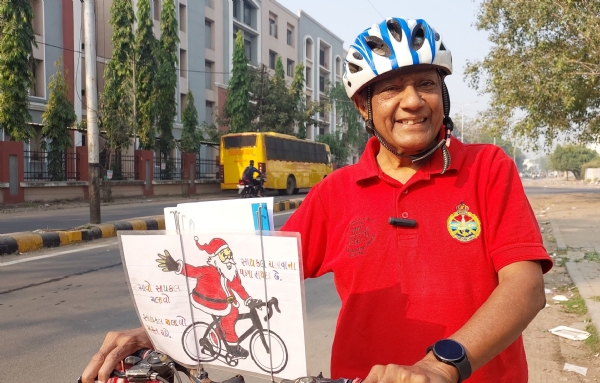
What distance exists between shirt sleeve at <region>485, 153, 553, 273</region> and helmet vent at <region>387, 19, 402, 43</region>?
17.5 inches

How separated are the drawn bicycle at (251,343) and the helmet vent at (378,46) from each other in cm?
79

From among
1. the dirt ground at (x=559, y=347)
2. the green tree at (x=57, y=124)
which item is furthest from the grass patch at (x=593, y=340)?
the green tree at (x=57, y=124)

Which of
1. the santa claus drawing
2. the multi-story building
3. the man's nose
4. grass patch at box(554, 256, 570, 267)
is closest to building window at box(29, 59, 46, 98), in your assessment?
the multi-story building

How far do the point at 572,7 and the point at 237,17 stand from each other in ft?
84.1

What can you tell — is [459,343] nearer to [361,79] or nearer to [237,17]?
[361,79]

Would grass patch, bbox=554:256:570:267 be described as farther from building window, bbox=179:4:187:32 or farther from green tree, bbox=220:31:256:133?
building window, bbox=179:4:187:32

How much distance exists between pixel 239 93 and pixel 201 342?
86.5ft

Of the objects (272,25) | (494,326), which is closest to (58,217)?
(494,326)

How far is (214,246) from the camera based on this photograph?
3.94 ft

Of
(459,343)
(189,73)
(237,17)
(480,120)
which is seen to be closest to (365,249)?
(459,343)

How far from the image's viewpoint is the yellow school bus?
2322 cm

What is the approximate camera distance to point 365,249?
4.90 feet

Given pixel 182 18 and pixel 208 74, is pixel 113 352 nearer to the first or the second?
pixel 182 18

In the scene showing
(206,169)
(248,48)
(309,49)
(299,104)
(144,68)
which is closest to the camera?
(144,68)
